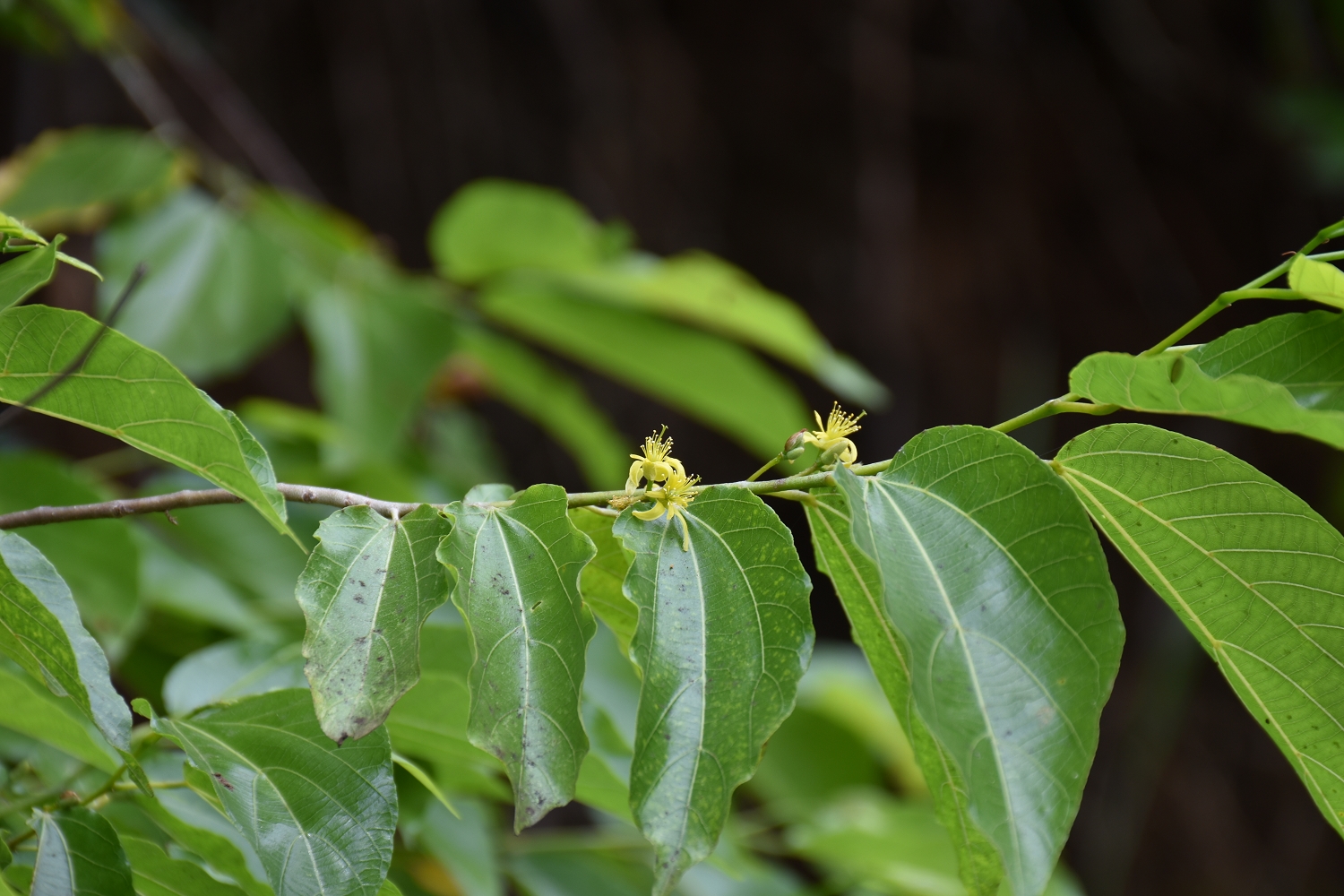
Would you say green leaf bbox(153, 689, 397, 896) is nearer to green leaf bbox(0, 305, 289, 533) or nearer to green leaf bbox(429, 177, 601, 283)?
green leaf bbox(0, 305, 289, 533)

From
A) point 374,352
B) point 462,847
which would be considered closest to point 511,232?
point 374,352

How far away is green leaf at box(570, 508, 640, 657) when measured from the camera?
1.49 feet

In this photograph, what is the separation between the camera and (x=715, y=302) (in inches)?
41.5

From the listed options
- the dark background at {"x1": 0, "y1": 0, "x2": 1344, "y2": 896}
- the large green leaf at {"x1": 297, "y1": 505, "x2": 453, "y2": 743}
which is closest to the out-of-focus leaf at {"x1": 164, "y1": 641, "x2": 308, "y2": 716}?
the large green leaf at {"x1": 297, "y1": 505, "x2": 453, "y2": 743}

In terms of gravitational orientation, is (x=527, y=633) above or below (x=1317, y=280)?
below

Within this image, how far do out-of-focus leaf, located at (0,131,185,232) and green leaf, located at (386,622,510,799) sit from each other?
0.76 meters

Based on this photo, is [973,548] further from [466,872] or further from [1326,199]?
[1326,199]

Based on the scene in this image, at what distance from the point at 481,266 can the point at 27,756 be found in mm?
722

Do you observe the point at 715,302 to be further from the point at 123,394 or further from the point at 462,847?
the point at 123,394

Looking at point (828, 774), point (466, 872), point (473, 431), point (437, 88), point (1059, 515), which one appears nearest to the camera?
point (1059, 515)

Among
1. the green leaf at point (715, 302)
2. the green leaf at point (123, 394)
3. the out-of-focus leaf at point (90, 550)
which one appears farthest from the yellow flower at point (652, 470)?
the green leaf at point (715, 302)

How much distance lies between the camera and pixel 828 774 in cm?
139

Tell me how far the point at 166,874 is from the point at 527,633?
23 cm

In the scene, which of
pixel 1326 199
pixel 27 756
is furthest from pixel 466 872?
pixel 1326 199
